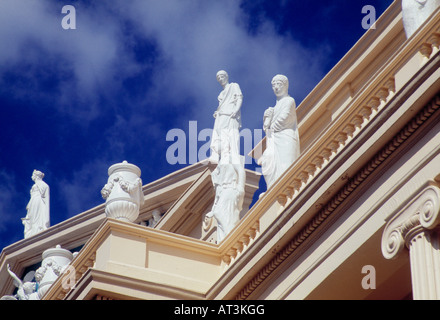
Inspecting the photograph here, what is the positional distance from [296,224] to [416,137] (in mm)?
2682

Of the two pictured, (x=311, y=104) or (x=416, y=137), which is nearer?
(x=416, y=137)

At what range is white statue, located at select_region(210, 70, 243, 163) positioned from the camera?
69.9ft

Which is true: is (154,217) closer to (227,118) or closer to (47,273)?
(47,273)

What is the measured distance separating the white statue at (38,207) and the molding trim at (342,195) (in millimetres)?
17119

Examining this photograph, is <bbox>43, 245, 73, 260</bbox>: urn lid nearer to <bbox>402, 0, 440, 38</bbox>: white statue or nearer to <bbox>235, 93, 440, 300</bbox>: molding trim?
<bbox>235, 93, 440, 300</bbox>: molding trim

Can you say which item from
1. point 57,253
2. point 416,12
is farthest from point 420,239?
point 57,253

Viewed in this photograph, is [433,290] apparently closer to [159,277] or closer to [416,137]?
[416,137]

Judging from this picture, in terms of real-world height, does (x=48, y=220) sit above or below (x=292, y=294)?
above

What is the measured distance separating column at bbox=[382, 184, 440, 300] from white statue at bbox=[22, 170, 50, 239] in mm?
20738

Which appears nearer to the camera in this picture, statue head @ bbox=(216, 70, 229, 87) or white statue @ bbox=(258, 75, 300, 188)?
white statue @ bbox=(258, 75, 300, 188)

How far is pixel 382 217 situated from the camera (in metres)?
15.0

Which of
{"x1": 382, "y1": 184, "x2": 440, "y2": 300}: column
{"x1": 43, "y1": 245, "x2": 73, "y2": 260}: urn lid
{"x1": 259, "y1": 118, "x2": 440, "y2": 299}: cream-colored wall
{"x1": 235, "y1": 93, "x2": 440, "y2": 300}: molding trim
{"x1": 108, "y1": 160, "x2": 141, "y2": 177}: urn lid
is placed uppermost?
{"x1": 43, "y1": 245, "x2": 73, "y2": 260}: urn lid

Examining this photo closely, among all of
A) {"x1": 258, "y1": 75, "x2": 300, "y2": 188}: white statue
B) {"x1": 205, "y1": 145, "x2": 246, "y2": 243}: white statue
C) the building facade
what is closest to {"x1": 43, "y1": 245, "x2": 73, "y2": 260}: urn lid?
the building facade
